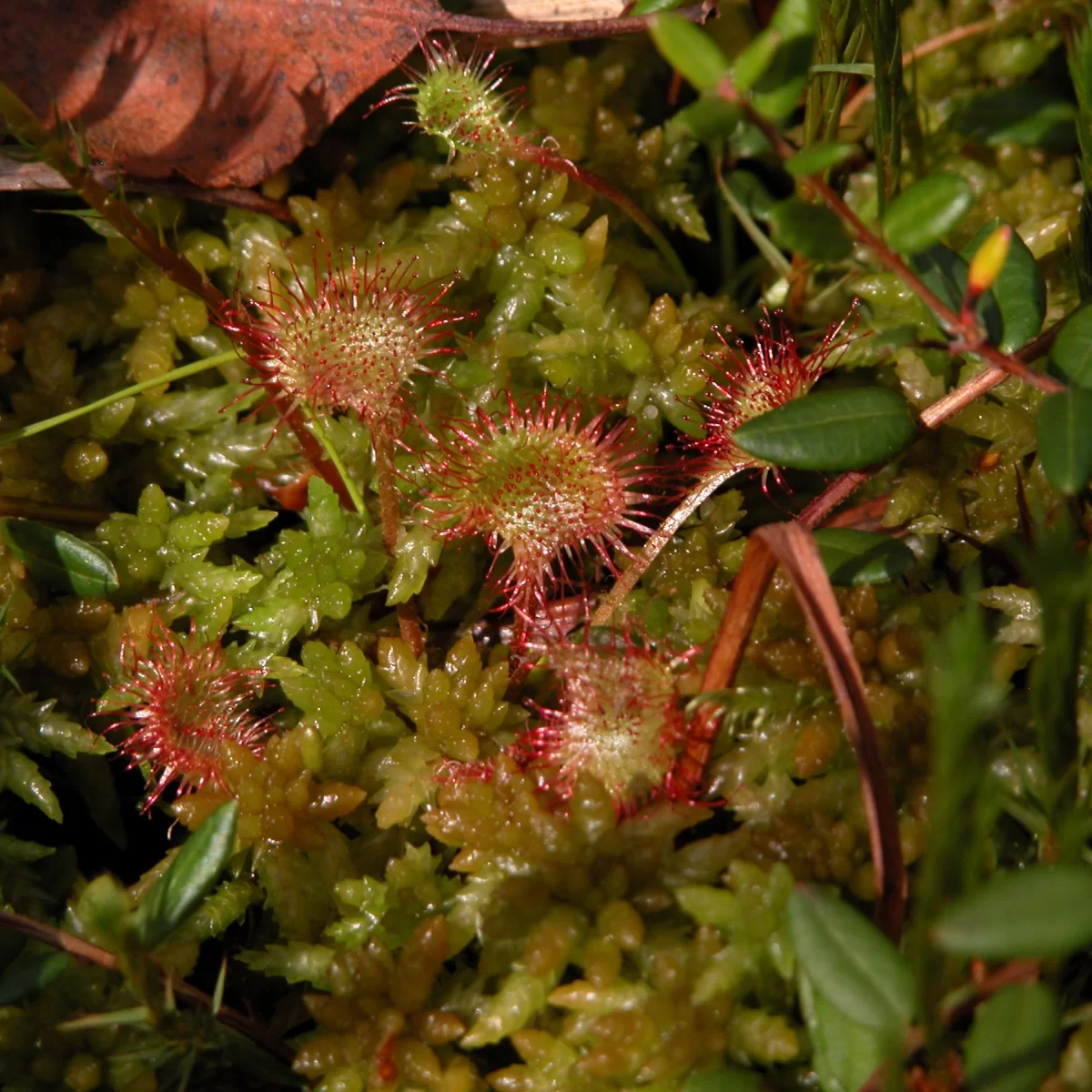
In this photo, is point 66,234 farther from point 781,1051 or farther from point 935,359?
point 781,1051

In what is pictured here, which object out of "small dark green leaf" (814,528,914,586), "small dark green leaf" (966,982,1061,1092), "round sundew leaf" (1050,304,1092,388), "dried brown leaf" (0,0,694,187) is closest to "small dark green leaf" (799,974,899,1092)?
"small dark green leaf" (966,982,1061,1092)

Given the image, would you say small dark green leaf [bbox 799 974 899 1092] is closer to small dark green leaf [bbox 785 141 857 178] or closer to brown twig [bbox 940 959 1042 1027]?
brown twig [bbox 940 959 1042 1027]

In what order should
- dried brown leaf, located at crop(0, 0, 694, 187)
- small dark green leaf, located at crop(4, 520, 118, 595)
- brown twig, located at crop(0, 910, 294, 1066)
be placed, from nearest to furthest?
brown twig, located at crop(0, 910, 294, 1066), small dark green leaf, located at crop(4, 520, 118, 595), dried brown leaf, located at crop(0, 0, 694, 187)

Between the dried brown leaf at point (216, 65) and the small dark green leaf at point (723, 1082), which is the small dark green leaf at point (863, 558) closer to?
the small dark green leaf at point (723, 1082)

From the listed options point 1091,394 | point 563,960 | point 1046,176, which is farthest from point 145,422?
point 1046,176

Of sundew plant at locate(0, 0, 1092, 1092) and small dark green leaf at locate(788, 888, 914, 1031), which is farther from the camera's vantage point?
sundew plant at locate(0, 0, 1092, 1092)

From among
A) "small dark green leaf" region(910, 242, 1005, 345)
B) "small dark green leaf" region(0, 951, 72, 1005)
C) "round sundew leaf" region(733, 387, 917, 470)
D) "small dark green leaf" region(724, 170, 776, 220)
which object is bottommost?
"small dark green leaf" region(0, 951, 72, 1005)
